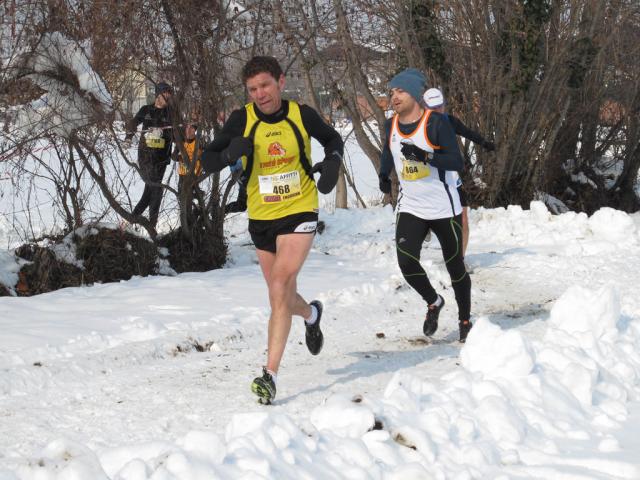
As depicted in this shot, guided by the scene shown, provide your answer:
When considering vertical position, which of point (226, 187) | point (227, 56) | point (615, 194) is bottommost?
point (615, 194)

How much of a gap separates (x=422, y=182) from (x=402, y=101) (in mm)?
590

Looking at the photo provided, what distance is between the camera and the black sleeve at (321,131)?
17.4 feet

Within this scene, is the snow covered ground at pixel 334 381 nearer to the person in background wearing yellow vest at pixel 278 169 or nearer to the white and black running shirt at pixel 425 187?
the person in background wearing yellow vest at pixel 278 169

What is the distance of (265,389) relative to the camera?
505 centimetres

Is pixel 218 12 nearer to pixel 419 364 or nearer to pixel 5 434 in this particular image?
pixel 419 364

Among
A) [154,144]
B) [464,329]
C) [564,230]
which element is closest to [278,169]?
[464,329]

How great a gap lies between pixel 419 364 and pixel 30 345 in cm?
257

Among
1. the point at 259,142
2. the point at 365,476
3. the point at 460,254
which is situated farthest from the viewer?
the point at 460,254

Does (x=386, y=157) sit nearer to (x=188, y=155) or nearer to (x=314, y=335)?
(x=314, y=335)

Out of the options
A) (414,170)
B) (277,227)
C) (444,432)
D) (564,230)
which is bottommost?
(564,230)

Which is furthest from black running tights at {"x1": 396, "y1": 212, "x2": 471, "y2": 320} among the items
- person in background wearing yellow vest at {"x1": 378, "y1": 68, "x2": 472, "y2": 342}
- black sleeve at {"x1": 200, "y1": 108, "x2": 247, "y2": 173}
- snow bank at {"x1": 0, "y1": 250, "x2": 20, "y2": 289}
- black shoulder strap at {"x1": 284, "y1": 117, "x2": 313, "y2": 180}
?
snow bank at {"x1": 0, "y1": 250, "x2": 20, "y2": 289}

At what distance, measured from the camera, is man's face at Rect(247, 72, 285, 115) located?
5.13 metres

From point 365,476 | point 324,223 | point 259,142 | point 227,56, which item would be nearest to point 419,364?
point 259,142

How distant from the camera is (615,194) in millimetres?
18078
